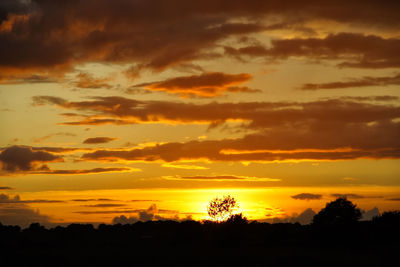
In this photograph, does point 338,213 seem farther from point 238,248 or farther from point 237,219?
point 238,248

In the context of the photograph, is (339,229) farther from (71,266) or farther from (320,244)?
(71,266)

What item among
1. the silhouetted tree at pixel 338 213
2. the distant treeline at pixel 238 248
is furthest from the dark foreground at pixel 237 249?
the silhouetted tree at pixel 338 213

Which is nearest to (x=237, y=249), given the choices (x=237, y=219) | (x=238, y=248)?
(x=238, y=248)

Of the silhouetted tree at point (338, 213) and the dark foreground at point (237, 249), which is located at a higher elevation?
the silhouetted tree at point (338, 213)

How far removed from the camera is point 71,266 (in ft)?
307

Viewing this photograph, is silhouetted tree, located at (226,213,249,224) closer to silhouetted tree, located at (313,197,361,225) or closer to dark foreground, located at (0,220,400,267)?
dark foreground, located at (0,220,400,267)

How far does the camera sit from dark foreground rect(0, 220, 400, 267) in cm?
9756

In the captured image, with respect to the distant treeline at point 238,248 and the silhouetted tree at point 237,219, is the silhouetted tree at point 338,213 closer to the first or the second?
the distant treeline at point 238,248

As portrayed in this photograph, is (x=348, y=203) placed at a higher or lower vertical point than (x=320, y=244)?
higher

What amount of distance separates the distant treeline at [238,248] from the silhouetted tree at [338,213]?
4.19 m

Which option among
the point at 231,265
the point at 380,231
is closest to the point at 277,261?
the point at 231,265

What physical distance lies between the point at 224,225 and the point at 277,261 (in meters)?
70.0

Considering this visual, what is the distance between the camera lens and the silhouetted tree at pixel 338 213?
173250 mm

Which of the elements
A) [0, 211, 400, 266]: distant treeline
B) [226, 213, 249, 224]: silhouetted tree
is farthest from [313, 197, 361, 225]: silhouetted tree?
[226, 213, 249, 224]: silhouetted tree
